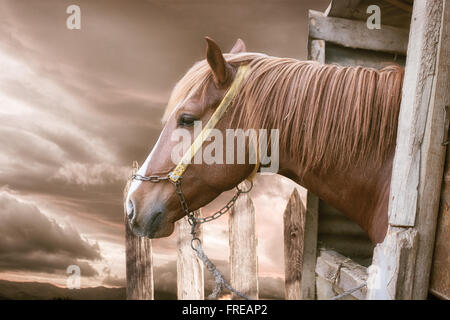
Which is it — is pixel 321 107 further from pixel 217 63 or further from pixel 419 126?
pixel 217 63

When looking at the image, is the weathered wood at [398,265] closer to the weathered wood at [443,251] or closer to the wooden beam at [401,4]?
the weathered wood at [443,251]

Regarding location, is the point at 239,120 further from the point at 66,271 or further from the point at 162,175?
the point at 66,271

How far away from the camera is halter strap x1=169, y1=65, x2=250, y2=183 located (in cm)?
147

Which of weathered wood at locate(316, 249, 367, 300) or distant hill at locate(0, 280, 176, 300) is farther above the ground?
weathered wood at locate(316, 249, 367, 300)

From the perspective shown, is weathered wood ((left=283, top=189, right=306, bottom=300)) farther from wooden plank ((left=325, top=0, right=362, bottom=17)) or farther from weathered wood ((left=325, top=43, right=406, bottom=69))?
wooden plank ((left=325, top=0, right=362, bottom=17))

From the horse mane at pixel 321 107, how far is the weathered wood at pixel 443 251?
33cm

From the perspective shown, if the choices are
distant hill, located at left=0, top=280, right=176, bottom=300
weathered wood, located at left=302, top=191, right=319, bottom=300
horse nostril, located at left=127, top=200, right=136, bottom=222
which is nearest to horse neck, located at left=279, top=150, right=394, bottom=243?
weathered wood, located at left=302, top=191, right=319, bottom=300

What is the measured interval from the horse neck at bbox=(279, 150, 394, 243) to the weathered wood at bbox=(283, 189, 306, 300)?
3.26 feet

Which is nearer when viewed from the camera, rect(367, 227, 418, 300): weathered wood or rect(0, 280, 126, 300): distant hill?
rect(367, 227, 418, 300): weathered wood

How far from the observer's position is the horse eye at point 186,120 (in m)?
1.49

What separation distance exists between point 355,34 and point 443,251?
5.69ft

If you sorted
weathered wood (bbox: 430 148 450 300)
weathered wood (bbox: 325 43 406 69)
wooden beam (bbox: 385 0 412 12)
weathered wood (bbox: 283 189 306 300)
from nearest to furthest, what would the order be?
weathered wood (bbox: 430 148 450 300), wooden beam (bbox: 385 0 412 12), weathered wood (bbox: 325 43 406 69), weathered wood (bbox: 283 189 306 300)
